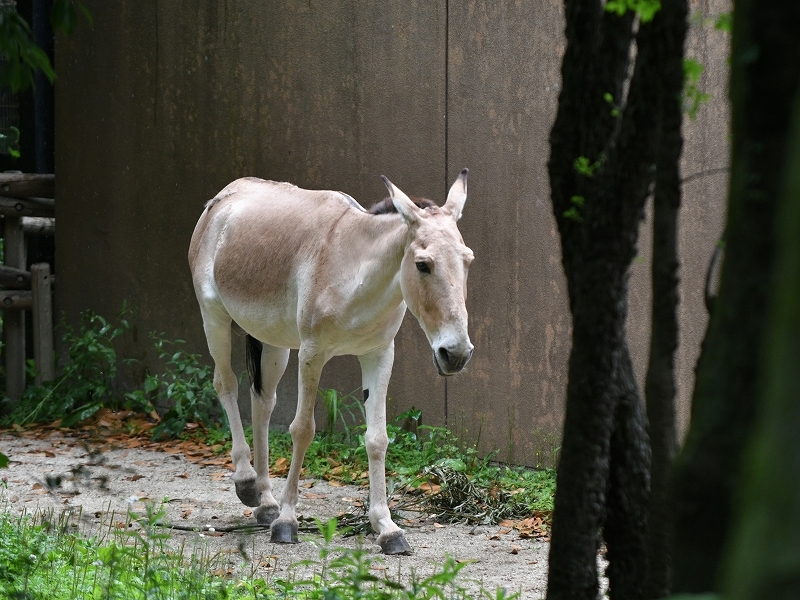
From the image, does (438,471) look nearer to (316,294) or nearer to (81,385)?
(316,294)

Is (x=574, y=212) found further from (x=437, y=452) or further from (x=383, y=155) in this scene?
(x=383, y=155)

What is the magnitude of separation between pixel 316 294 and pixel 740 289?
13.4ft

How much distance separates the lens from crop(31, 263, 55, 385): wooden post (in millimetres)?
9406

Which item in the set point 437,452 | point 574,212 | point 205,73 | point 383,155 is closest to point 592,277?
point 574,212

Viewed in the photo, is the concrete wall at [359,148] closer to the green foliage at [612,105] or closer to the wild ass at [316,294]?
the wild ass at [316,294]

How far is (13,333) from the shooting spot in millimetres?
9461

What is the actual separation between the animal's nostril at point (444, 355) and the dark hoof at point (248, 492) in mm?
1939

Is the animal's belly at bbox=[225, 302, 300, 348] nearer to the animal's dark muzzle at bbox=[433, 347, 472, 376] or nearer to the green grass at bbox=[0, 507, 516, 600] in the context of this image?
the animal's dark muzzle at bbox=[433, 347, 472, 376]

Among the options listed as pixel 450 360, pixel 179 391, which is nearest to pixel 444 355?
pixel 450 360

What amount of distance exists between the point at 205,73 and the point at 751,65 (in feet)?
24.6

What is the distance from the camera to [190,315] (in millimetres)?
8727

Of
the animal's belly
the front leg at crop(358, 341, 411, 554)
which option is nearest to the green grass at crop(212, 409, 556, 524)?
the front leg at crop(358, 341, 411, 554)

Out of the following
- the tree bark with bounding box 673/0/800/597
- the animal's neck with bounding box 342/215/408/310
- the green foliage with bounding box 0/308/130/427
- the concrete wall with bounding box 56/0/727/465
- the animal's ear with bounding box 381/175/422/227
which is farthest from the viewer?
the green foliage with bounding box 0/308/130/427

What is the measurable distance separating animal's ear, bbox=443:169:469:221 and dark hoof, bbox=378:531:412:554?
170 cm
